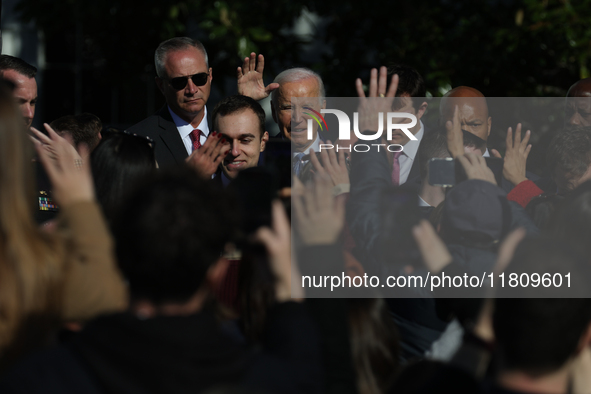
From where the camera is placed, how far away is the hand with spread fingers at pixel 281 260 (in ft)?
5.71

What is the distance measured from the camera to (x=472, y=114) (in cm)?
302

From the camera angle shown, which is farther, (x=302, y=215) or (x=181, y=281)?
(x=302, y=215)

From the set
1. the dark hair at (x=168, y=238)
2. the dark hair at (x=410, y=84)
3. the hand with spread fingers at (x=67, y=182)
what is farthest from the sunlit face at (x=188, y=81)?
the dark hair at (x=168, y=238)

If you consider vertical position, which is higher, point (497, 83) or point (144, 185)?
point (497, 83)

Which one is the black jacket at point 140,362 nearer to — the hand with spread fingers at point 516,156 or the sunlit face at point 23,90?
the hand with spread fingers at point 516,156

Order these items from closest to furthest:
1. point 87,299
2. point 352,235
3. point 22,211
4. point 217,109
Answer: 1. point 22,211
2. point 87,299
3. point 352,235
4. point 217,109

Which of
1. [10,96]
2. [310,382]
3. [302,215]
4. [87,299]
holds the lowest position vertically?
[310,382]

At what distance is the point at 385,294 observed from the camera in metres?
2.45

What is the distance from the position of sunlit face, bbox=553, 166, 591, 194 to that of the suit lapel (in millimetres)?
1877

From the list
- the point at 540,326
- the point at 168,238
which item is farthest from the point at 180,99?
the point at 540,326

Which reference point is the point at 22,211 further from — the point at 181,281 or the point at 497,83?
the point at 497,83

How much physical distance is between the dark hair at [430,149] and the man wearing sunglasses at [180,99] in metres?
1.44

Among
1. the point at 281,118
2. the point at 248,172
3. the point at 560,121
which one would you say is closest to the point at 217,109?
the point at 281,118

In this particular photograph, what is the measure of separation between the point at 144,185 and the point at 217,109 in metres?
1.94
